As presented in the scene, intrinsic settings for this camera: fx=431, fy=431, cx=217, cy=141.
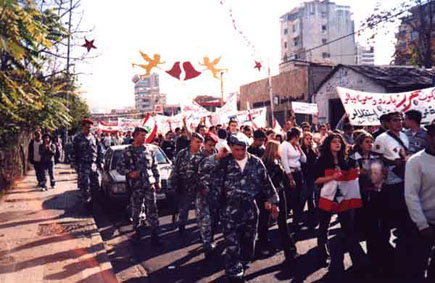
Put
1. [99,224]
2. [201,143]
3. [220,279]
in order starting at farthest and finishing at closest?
1. [99,224]
2. [201,143]
3. [220,279]

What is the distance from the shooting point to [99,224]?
9148 mm

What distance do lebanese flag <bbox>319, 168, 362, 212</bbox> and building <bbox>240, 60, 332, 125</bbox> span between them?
21.2 meters

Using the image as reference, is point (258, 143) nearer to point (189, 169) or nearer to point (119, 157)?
point (189, 169)

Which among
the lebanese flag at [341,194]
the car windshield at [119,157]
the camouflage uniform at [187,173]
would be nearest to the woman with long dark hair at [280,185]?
the lebanese flag at [341,194]

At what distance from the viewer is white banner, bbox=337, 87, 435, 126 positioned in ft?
27.8

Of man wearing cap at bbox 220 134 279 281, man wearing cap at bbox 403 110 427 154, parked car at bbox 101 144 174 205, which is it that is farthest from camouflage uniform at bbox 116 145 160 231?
man wearing cap at bbox 403 110 427 154

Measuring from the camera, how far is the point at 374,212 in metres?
5.76

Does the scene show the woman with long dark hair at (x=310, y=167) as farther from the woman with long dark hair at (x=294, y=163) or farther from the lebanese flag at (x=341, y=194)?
the lebanese flag at (x=341, y=194)

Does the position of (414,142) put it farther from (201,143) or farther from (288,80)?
(288,80)

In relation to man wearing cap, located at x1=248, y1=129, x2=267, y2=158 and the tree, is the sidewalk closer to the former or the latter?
the tree

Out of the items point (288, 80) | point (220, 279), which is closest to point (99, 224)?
point (220, 279)

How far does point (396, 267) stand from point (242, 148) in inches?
104

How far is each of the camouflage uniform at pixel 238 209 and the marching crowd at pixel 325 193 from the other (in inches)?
0.5

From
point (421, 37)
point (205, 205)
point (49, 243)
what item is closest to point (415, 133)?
point (205, 205)
